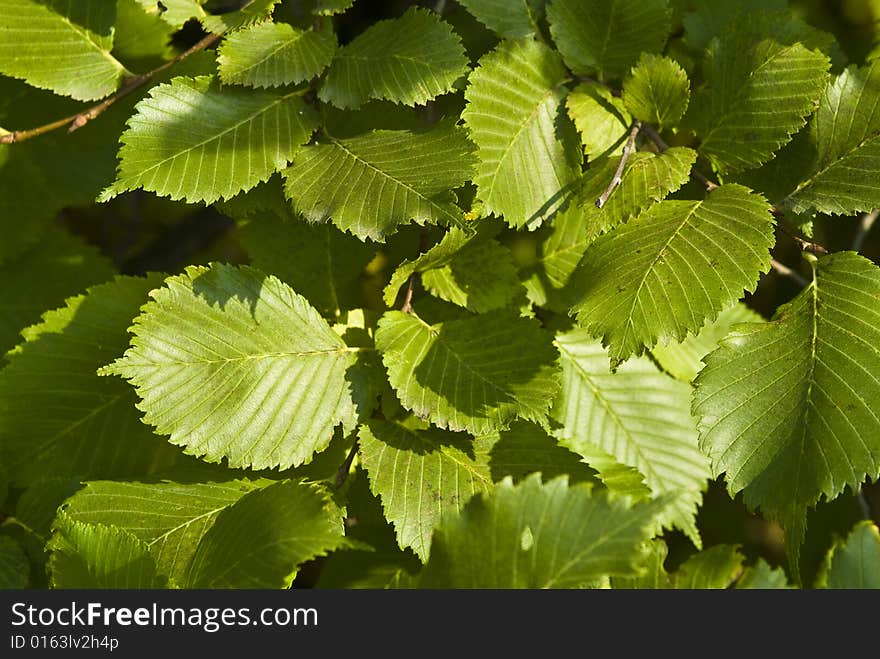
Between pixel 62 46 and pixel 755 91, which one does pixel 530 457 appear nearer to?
pixel 755 91

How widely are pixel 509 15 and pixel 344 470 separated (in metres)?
0.76

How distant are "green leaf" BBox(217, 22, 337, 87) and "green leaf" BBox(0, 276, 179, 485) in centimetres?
41

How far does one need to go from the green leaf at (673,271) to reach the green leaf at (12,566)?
898 mm

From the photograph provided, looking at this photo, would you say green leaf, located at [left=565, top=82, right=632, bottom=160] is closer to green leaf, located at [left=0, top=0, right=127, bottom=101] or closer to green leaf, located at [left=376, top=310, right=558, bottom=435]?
green leaf, located at [left=376, top=310, right=558, bottom=435]

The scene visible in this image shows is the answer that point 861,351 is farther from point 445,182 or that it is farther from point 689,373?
point 445,182

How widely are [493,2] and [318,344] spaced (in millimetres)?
612

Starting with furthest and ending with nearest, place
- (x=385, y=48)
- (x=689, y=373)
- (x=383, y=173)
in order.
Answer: (x=689, y=373) < (x=385, y=48) < (x=383, y=173)

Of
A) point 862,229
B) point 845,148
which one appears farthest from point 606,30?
point 862,229

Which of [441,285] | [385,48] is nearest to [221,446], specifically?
[441,285]

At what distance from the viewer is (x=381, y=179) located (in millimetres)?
1248

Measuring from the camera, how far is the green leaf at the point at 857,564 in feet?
3.59

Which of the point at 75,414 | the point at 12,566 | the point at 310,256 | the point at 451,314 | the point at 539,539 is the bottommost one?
the point at 12,566

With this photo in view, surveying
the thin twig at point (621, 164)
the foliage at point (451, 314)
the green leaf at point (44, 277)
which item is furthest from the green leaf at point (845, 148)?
the green leaf at point (44, 277)

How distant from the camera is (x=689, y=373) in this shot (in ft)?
5.31
